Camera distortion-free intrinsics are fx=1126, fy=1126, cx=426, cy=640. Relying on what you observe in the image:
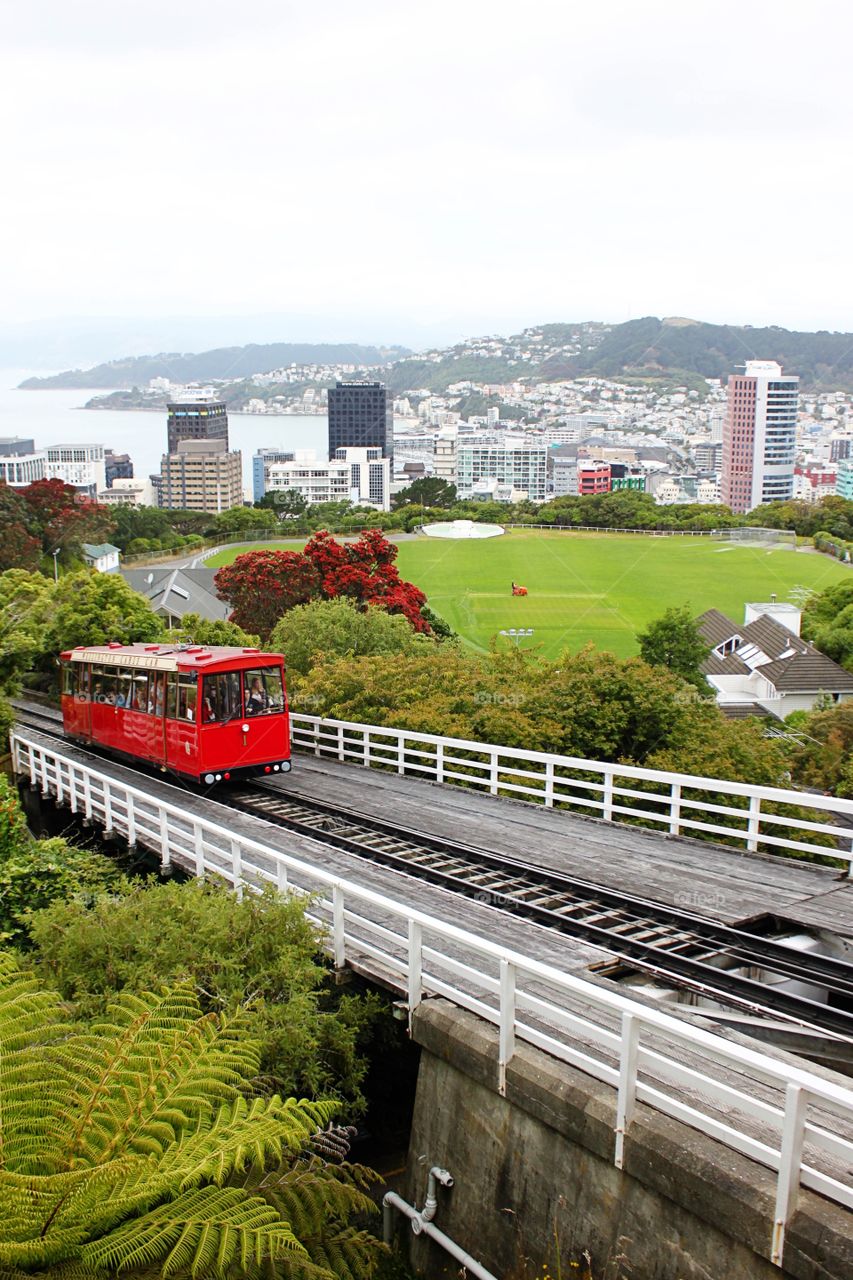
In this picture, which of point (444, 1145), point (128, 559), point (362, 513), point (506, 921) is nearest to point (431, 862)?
point (506, 921)

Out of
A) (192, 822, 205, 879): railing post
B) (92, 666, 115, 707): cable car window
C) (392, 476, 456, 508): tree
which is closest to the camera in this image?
(192, 822, 205, 879): railing post

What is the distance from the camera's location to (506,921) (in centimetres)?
1057

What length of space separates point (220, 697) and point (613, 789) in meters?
7.02

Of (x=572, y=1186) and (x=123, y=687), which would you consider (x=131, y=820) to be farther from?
(x=572, y=1186)

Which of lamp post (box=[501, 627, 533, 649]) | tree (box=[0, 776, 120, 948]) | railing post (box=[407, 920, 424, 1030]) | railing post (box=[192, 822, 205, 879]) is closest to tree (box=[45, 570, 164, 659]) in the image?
tree (box=[0, 776, 120, 948])

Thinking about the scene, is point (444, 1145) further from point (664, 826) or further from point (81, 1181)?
point (664, 826)

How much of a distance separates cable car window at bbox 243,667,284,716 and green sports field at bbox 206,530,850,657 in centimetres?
5535

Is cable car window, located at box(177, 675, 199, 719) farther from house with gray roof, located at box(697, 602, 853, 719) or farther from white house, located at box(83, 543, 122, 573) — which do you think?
white house, located at box(83, 543, 122, 573)

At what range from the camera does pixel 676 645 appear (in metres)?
56.9

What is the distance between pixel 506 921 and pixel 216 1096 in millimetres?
4383

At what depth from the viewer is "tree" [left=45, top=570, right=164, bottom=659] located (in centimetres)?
3219

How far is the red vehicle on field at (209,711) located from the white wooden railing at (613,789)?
2083 mm

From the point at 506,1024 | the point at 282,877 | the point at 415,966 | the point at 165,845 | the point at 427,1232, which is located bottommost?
the point at 427,1232

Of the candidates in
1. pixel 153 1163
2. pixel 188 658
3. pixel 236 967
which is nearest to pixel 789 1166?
pixel 153 1163
